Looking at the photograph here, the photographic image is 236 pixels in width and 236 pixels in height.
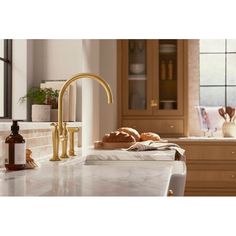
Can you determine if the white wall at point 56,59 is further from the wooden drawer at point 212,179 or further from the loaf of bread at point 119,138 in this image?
the wooden drawer at point 212,179

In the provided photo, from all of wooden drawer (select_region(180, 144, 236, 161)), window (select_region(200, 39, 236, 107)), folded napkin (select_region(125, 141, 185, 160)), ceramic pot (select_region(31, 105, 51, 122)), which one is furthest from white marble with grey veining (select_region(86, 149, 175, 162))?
window (select_region(200, 39, 236, 107))

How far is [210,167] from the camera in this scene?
3.84 m

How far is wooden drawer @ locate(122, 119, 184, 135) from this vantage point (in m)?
4.04

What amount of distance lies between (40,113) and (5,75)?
227mm

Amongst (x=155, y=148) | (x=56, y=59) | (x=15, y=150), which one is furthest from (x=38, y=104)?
(x=15, y=150)

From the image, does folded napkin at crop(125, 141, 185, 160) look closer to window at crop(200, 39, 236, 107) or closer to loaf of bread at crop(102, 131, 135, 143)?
loaf of bread at crop(102, 131, 135, 143)

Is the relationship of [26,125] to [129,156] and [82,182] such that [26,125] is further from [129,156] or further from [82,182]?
[82,182]

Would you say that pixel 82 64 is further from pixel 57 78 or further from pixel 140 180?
pixel 140 180

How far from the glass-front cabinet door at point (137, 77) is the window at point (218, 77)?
46cm

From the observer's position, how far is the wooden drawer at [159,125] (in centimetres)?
404

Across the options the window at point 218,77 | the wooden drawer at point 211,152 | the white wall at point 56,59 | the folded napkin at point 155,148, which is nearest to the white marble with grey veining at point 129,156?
the folded napkin at point 155,148
